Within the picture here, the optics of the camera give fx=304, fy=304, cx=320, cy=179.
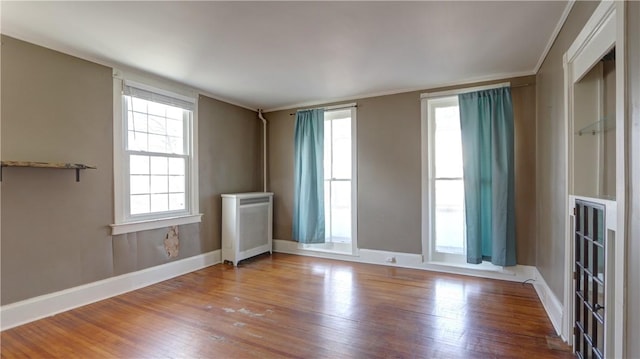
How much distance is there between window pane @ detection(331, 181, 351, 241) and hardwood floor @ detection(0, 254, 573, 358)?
105cm

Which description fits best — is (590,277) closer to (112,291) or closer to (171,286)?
(171,286)

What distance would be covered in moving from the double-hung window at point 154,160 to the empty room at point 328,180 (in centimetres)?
3

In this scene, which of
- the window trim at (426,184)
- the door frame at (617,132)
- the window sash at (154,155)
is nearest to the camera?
the door frame at (617,132)

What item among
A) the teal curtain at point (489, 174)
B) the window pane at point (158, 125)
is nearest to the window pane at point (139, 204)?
the window pane at point (158, 125)

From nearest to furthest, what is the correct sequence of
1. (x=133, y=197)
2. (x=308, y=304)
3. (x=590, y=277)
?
(x=590, y=277) → (x=308, y=304) → (x=133, y=197)

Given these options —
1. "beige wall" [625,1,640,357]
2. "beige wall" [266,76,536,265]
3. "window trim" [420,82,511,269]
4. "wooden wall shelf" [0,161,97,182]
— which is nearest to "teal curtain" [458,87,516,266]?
"window trim" [420,82,511,269]

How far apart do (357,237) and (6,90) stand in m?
4.00

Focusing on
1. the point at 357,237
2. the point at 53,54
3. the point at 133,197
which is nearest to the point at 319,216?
the point at 357,237

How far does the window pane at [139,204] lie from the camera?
11.1 ft

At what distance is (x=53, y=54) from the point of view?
8.95ft

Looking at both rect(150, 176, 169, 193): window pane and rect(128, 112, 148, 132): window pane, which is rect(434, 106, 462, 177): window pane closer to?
rect(150, 176, 169, 193): window pane

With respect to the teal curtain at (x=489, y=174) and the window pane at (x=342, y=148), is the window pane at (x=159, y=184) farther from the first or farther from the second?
the teal curtain at (x=489, y=174)

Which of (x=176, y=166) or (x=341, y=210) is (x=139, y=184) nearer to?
(x=176, y=166)

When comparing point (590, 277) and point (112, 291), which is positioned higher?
point (590, 277)
